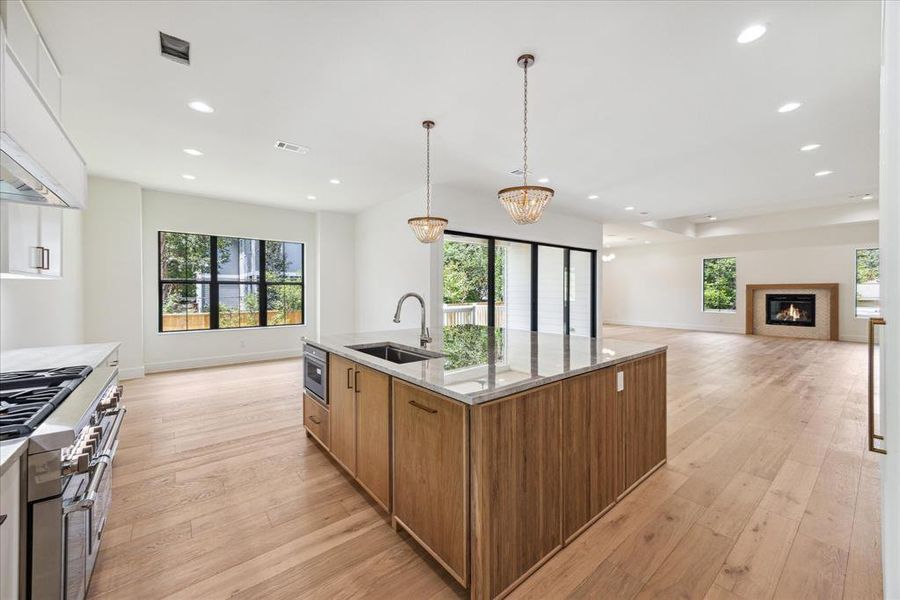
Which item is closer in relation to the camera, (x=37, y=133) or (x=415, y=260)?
(x=37, y=133)

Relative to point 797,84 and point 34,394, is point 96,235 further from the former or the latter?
point 797,84

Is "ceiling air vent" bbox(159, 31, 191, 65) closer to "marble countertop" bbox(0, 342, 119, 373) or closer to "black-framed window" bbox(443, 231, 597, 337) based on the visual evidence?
"marble countertop" bbox(0, 342, 119, 373)

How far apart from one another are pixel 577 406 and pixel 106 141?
4906 millimetres

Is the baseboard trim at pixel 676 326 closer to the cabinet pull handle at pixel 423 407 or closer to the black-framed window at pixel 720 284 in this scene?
the black-framed window at pixel 720 284

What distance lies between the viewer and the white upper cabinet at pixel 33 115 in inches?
44.5

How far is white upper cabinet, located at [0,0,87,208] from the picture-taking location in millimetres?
1130

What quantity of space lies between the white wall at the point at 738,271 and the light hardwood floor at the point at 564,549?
7.39m

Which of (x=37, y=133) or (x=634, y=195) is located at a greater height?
(x=634, y=195)

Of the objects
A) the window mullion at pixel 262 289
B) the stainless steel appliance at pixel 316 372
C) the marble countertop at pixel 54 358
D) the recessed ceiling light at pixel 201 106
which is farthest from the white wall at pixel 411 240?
the marble countertop at pixel 54 358

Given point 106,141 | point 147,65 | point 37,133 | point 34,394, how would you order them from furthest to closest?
1. point 106,141
2. point 147,65
3. point 34,394
4. point 37,133

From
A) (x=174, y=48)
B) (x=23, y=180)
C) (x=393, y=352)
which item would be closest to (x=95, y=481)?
(x=23, y=180)

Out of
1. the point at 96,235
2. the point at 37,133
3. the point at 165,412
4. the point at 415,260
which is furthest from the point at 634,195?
the point at 96,235

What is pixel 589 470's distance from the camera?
197cm

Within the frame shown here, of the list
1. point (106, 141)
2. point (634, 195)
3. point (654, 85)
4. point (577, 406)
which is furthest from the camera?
point (634, 195)
